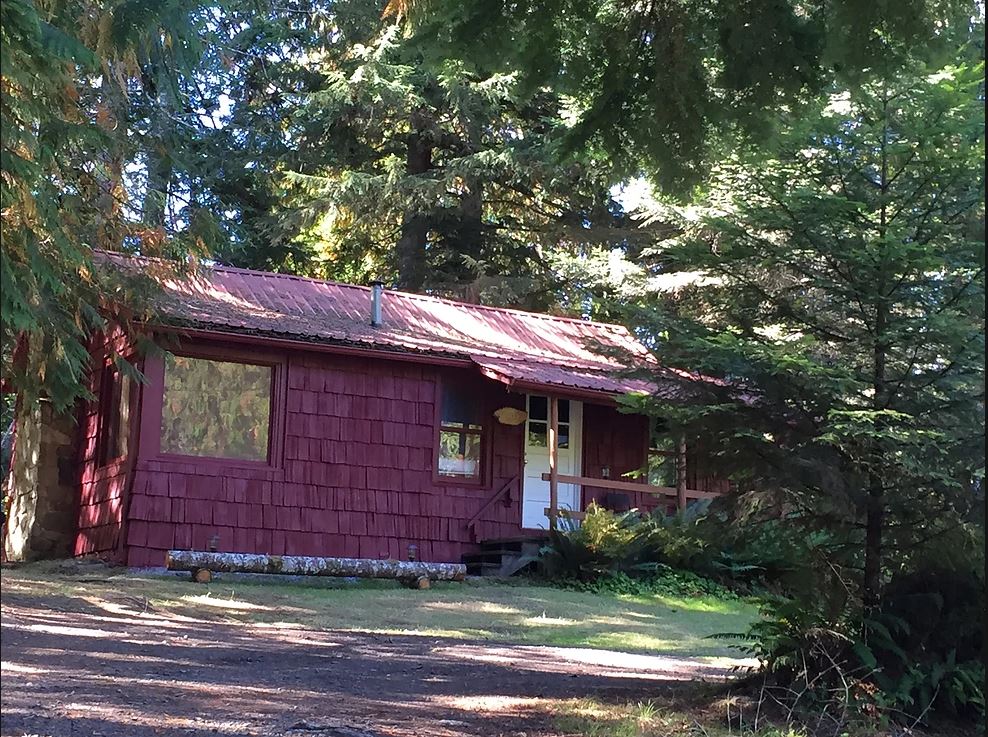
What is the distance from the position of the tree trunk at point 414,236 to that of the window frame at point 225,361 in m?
9.89

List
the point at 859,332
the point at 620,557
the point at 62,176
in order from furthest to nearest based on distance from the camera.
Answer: the point at 620,557 < the point at 62,176 < the point at 859,332

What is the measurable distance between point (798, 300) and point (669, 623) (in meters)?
5.70

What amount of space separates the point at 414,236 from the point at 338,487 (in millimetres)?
10766

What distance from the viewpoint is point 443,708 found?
557cm

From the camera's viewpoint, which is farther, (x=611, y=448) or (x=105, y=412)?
(x=611, y=448)

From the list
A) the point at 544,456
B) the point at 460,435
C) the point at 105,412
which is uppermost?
the point at 105,412

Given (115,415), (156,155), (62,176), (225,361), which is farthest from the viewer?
(115,415)

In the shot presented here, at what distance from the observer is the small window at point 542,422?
53.3 ft

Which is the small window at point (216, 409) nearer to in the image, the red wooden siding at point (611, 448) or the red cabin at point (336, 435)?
the red cabin at point (336, 435)

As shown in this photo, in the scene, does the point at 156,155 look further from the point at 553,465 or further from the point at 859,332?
the point at 859,332

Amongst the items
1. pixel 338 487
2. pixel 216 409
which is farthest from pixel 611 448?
pixel 216 409

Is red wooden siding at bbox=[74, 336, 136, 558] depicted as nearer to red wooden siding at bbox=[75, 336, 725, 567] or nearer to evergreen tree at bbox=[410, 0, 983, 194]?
red wooden siding at bbox=[75, 336, 725, 567]

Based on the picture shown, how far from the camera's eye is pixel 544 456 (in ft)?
53.5

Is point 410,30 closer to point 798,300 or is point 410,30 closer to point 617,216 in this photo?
point 798,300
